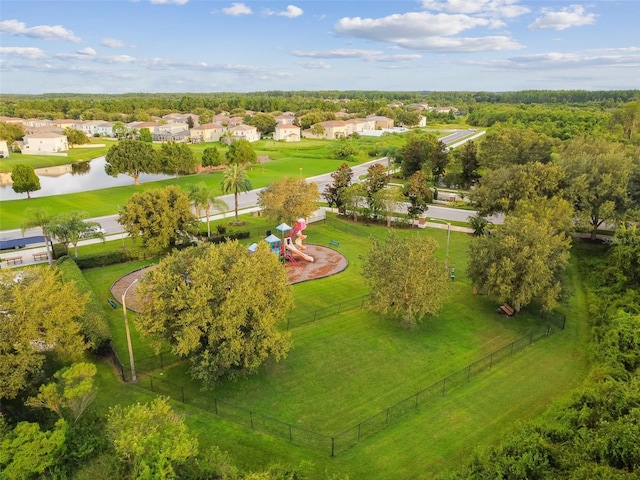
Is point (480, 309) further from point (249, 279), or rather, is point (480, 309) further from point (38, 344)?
point (38, 344)

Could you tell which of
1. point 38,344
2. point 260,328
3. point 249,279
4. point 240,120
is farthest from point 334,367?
Result: point 240,120

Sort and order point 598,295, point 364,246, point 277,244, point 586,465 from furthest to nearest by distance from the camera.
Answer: point 364,246 < point 277,244 < point 598,295 < point 586,465

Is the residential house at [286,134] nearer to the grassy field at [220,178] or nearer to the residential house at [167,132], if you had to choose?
the grassy field at [220,178]

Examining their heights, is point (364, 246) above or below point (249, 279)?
below

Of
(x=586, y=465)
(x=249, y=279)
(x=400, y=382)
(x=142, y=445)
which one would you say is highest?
(x=249, y=279)

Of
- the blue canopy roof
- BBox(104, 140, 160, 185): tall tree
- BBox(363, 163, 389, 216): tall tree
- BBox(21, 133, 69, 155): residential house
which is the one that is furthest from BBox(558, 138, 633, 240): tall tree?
BBox(21, 133, 69, 155): residential house

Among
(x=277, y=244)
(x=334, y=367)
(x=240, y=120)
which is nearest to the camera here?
(x=334, y=367)

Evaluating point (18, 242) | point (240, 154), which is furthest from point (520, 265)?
point (240, 154)
